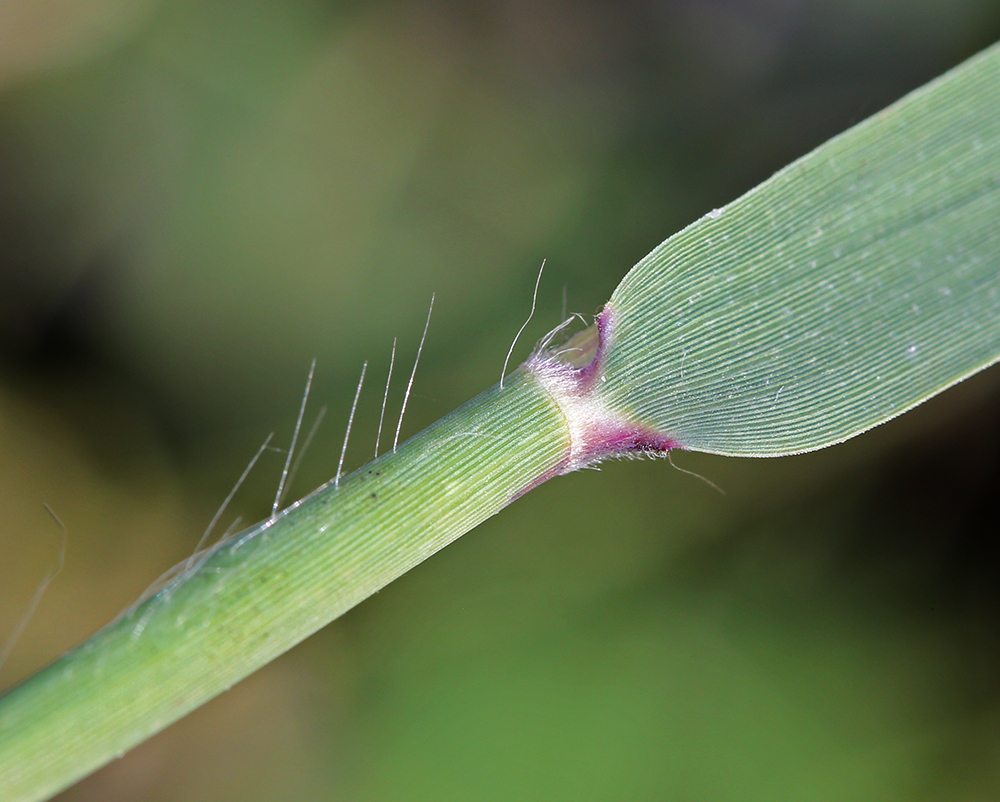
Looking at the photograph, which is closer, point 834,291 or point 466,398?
point 834,291

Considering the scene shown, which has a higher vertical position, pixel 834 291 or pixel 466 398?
pixel 466 398

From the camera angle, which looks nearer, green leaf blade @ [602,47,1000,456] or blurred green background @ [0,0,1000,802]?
green leaf blade @ [602,47,1000,456]

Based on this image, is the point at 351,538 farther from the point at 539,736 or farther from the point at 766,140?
the point at 766,140

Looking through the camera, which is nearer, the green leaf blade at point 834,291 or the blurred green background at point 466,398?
the green leaf blade at point 834,291

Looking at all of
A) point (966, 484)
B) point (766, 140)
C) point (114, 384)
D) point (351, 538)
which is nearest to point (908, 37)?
point (766, 140)
